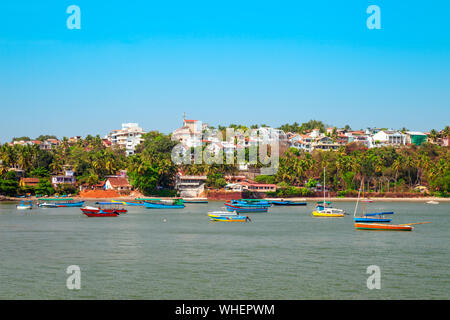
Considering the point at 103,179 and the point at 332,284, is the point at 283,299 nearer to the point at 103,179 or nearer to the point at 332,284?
the point at 332,284

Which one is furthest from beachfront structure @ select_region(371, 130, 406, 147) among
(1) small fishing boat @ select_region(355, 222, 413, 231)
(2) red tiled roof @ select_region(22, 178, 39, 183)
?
(1) small fishing boat @ select_region(355, 222, 413, 231)

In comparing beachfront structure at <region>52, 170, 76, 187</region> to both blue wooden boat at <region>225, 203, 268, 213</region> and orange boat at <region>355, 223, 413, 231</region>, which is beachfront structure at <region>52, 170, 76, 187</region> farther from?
orange boat at <region>355, 223, 413, 231</region>

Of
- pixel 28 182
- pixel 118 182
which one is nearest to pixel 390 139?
pixel 118 182

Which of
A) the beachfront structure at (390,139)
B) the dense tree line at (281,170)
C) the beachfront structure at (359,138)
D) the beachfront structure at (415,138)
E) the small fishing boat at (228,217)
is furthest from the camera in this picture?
the beachfront structure at (359,138)

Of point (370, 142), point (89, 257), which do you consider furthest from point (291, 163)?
point (89, 257)

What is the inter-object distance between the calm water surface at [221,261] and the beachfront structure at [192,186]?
70073 mm

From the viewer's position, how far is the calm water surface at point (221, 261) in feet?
92.7

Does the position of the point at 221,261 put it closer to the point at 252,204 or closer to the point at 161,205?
the point at 252,204

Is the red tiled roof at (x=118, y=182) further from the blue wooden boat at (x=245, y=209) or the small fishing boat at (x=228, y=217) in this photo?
the small fishing boat at (x=228, y=217)

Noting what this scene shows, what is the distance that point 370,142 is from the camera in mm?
183375

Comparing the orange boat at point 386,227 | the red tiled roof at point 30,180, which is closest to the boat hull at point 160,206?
the red tiled roof at point 30,180

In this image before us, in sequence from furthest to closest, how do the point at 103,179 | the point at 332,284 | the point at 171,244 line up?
the point at 103,179 → the point at 171,244 → the point at 332,284
